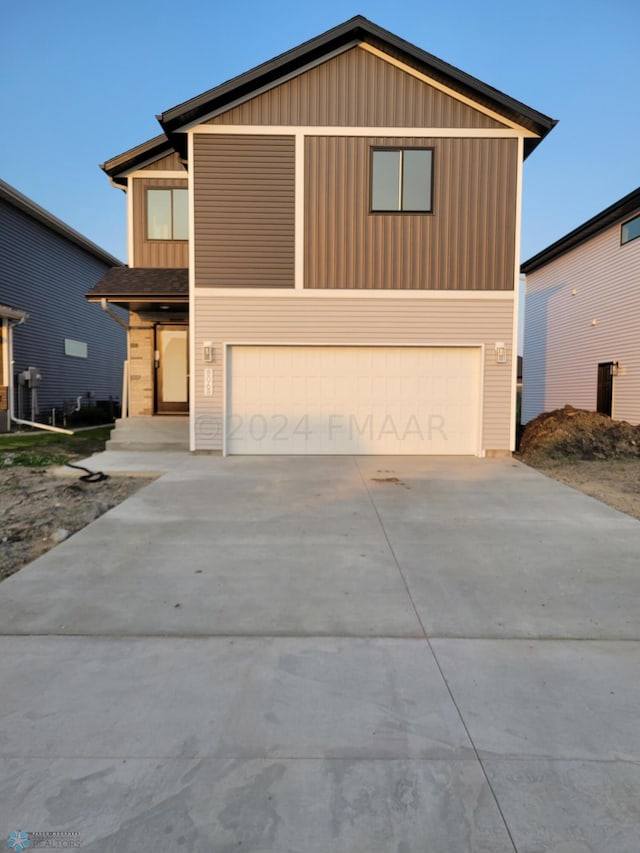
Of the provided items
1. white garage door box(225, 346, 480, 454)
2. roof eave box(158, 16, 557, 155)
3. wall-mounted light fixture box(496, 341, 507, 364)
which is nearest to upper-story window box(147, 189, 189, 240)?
roof eave box(158, 16, 557, 155)

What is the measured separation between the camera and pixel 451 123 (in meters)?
9.39

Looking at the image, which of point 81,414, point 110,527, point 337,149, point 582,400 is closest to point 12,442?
point 81,414

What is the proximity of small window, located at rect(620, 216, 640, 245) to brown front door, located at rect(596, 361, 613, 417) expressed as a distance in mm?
3433

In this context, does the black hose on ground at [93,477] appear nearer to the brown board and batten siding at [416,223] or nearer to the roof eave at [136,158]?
the brown board and batten siding at [416,223]

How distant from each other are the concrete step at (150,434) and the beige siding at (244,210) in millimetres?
2998

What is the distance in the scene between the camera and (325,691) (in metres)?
2.46

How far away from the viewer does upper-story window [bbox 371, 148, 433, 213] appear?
31.0 ft

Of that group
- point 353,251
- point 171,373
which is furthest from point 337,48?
point 171,373

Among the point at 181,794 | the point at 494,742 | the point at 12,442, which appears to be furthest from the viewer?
the point at 12,442

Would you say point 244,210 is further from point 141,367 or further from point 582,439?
point 582,439

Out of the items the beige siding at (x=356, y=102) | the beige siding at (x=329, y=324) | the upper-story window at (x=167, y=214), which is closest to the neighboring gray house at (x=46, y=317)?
the upper-story window at (x=167, y=214)

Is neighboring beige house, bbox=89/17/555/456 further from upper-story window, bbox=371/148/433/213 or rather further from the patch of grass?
the patch of grass

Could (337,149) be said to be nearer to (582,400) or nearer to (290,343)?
(290,343)

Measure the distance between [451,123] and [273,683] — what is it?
9.99 metres
